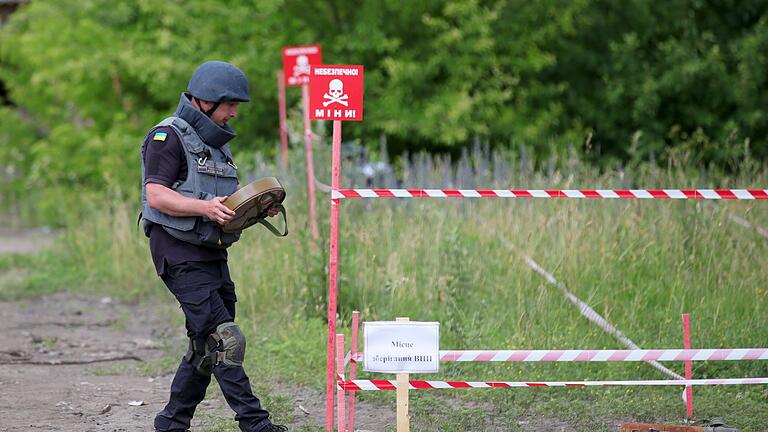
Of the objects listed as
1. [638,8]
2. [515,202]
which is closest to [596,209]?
[515,202]

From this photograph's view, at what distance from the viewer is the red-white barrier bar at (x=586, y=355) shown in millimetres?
5980

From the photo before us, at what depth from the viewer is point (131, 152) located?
1848cm

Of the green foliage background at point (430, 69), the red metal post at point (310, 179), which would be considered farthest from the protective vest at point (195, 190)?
the green foliage background at point (430, 69)

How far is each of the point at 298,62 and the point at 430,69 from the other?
20.2ft

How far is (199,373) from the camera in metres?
5.89

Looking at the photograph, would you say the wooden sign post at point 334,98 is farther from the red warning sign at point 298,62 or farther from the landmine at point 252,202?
the red warning sign at point 298,62

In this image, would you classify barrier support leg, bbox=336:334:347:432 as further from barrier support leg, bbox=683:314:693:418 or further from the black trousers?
barrier support leg, bbox=683:314:693:418

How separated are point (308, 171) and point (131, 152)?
866 cm

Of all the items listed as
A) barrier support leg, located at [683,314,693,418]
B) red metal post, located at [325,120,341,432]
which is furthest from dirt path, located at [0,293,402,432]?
barrier support leg, located at [683,314,693,418]

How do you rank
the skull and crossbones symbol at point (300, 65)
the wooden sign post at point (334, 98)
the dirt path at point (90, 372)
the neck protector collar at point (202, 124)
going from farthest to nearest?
the skull and crossbones symbol at point (300, 65), the dirt path at point (90, 372), the wooden sign post at point (334, 98), the neck protector collar at point (202, 124)

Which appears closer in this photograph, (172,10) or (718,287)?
(718,287)

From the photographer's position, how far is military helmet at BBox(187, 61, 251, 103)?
5789mm

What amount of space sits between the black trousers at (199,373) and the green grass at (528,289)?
122 centimetres

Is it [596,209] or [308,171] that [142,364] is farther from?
[596,209]
